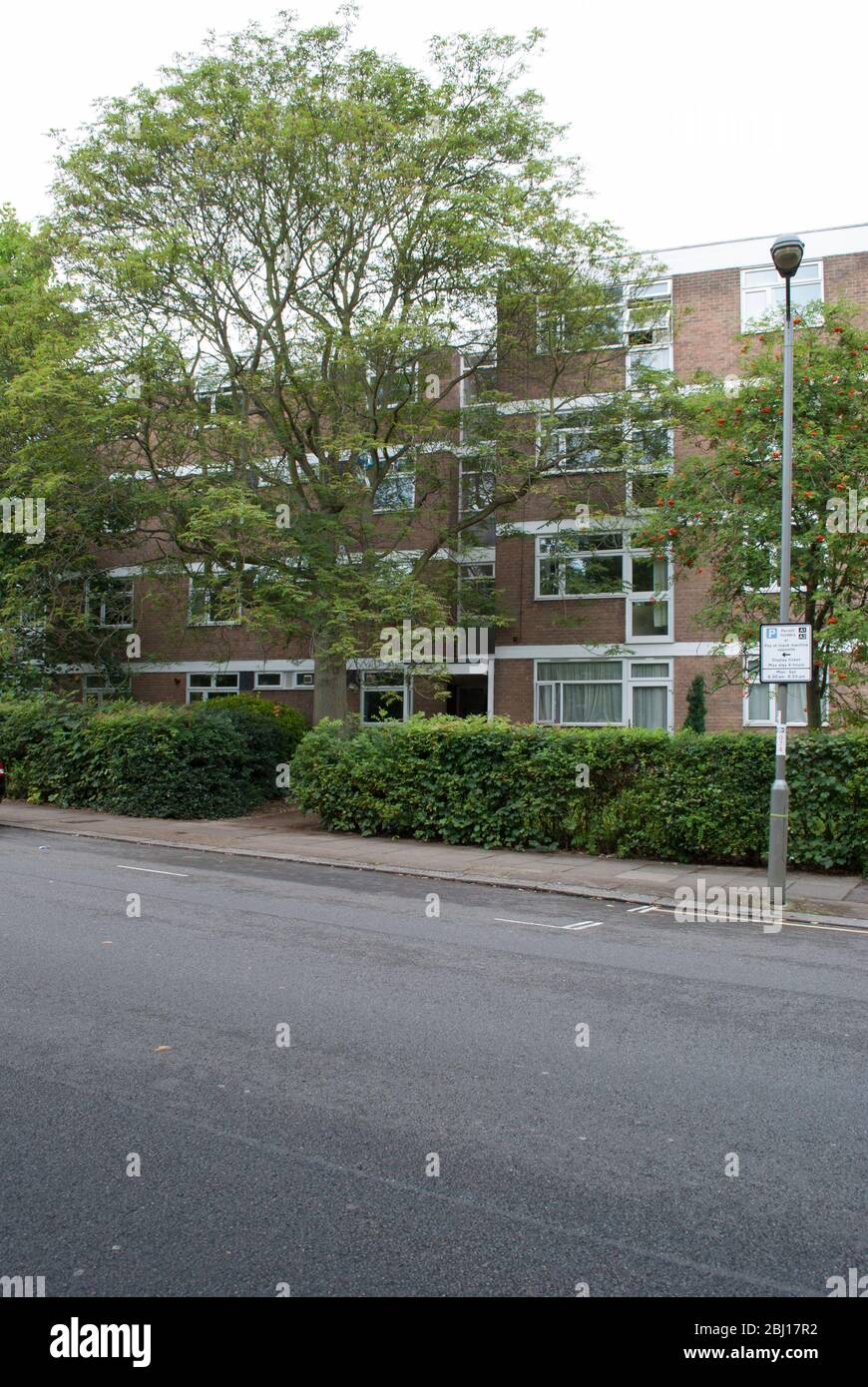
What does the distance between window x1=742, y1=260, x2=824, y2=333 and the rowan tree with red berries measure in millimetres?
9548

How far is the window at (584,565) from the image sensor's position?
2286 centimetres

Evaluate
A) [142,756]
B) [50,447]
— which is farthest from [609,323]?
[142,756]

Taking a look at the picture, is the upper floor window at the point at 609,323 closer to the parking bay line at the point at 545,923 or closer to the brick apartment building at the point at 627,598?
the brick apartment building at the point at 627,598

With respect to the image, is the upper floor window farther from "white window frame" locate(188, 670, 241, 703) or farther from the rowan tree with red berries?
"white window frame" locate(188, 670, 241, 703)

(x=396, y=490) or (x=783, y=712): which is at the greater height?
(x=396, y=490)

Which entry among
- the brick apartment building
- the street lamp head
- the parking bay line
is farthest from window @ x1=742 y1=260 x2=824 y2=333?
the parking bay line

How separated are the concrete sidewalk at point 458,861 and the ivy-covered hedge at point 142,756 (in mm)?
573

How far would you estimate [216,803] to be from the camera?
18.9 m

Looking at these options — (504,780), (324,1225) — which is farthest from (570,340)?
(324,1225)

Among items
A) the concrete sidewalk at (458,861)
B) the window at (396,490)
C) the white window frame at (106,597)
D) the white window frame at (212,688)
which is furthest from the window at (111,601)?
the concrete sidewalk at (458,861)

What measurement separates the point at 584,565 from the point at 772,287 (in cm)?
796

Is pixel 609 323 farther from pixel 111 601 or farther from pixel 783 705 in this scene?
pixel 111 601

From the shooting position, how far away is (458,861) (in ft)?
44.4
